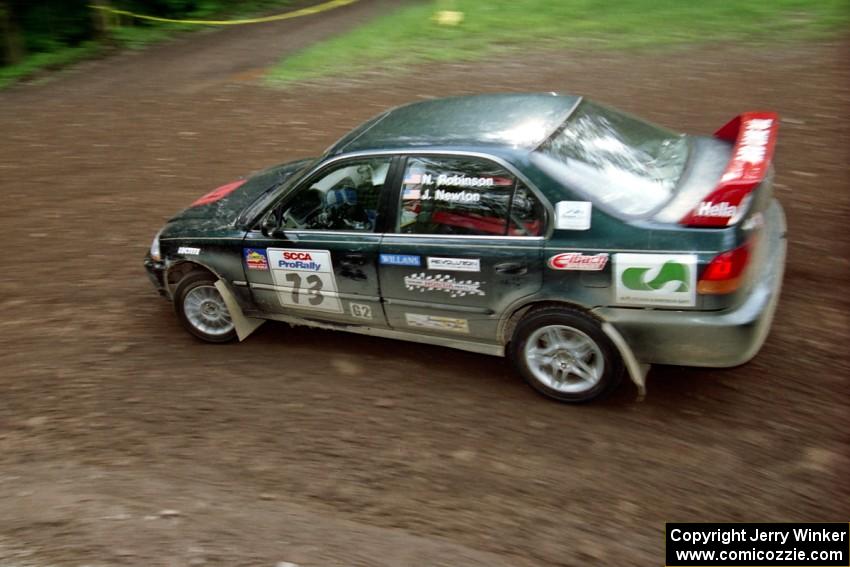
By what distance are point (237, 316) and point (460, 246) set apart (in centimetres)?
191

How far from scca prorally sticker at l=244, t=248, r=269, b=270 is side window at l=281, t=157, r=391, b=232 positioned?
270 mm

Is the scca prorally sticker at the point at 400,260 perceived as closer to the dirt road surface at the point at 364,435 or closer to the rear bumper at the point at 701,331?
the dirt road surface at the point at 364,435

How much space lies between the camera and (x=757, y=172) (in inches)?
168

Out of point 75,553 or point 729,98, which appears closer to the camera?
point 75,553

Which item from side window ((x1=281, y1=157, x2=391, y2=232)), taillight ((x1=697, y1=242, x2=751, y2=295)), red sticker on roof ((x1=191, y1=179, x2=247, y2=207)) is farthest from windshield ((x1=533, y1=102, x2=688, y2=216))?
red sticker on roof ((x1=191, y1=179, x2=247, y2=207))

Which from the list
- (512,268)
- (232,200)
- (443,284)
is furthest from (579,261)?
(232,200)

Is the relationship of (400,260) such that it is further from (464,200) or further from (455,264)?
(464,200)

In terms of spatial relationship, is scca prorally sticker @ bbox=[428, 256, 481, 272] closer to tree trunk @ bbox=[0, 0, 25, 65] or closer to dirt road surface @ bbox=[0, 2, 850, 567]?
dirt road surface @ bbox=[0, 2, 850, 567]

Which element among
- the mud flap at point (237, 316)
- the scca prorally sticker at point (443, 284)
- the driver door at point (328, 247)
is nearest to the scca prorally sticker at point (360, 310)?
the driver door at point (328, 247)

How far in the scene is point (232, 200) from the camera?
586cm

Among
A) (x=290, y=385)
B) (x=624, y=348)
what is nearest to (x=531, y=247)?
(x=624, y=348)

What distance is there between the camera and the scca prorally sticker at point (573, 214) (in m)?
4.23

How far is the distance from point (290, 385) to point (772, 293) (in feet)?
10.0

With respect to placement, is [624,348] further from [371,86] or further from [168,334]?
[371,86]
